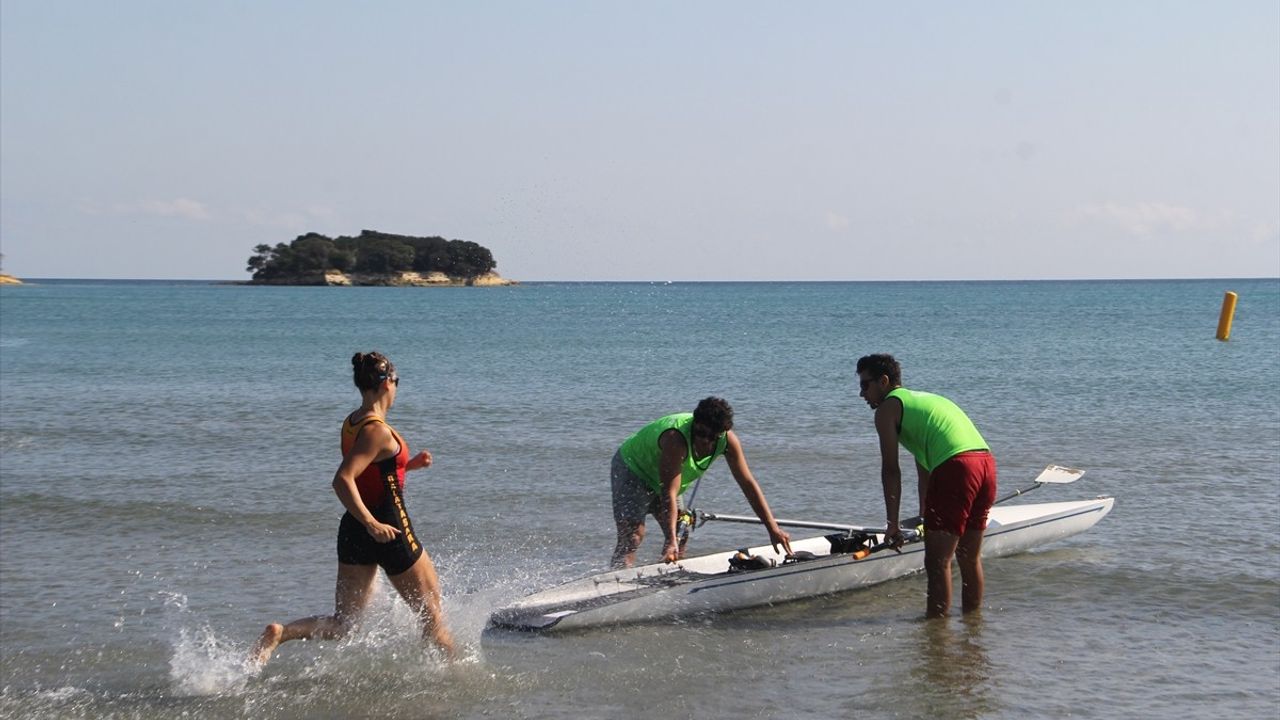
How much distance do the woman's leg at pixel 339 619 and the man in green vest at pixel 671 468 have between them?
2.06 metres

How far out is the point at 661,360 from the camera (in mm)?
34281

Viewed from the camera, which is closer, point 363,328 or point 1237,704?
point 1237,704

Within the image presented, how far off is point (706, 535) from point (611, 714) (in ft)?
14.2

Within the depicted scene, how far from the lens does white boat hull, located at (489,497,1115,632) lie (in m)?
7.97

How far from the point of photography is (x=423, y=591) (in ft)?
20.5

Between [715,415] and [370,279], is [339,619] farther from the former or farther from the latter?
[370,279]

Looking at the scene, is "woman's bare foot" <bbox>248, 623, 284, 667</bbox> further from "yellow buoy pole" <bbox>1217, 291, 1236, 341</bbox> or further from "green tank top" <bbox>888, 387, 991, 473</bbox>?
"yellow buoy pole" <bbox>1217, 291, 1236, 341</bbox>

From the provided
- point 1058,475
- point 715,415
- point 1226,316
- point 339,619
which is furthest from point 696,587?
point 1226,316

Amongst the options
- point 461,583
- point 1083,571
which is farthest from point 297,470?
point 1083,571

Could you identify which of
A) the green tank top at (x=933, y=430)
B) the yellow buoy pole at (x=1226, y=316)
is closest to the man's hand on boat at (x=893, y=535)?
the green tank top at (x=933, y=430)

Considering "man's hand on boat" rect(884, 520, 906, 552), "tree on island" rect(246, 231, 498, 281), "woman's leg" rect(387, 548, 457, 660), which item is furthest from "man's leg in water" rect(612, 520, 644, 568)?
"tree on island" rect(246, 231, 498, 281)

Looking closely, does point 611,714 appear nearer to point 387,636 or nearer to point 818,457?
point 387,636

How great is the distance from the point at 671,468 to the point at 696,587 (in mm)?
1056

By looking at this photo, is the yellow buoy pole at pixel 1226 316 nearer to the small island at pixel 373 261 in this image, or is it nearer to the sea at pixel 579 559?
the sea at pixel 579 559
